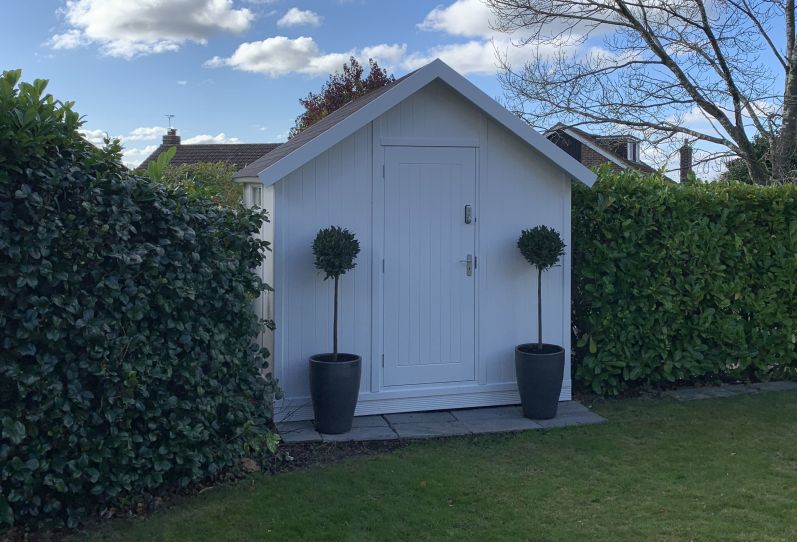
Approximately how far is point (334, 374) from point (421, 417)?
1109mm

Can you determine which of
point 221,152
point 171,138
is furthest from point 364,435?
point 171,138

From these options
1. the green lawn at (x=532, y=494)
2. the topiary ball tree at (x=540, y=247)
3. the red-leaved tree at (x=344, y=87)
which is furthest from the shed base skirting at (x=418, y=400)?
the red-leaved tree at (x=344, y=87)

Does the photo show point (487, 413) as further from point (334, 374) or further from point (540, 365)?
point (334, 374)

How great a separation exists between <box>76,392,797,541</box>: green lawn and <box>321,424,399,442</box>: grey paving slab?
37cm

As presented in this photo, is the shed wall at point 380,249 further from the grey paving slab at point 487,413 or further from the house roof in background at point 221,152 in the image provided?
the house roof in background at point 221,152

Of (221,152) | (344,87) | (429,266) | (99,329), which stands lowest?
(99,329)

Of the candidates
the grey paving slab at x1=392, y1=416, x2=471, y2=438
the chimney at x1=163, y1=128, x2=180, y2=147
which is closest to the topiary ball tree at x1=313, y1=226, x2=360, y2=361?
the grey paving slab at x1=392, y1=416, x2=471, y2=438

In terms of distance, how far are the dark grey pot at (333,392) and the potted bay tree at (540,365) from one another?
5.20ft

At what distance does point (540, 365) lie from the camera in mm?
6602

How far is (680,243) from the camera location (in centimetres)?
757

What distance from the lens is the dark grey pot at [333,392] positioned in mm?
6047

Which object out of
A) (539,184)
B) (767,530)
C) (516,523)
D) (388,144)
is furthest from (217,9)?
(767,530)

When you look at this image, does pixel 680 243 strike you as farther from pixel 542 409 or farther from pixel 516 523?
pixel 516 523

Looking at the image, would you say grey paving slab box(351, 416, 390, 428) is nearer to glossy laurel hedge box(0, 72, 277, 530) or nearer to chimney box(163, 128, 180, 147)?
glossy laurel hedge box(0, 72, 277, 530)
